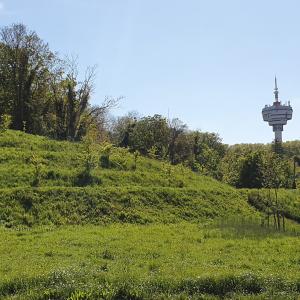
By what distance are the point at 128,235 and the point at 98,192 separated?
6.90 m

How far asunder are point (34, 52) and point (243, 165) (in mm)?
25644

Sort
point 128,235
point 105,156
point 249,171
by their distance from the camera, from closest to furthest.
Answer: point 128,235 → point 105,156 → point 249,171

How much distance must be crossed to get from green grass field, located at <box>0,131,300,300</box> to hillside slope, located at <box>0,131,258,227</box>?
0.20 feet

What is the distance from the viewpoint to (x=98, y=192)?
79.1ft

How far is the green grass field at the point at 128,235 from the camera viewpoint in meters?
9.91

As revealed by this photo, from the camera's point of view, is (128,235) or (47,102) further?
(47,102)

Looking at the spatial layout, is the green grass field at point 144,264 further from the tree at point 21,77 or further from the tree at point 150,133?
the tree at point 150,133

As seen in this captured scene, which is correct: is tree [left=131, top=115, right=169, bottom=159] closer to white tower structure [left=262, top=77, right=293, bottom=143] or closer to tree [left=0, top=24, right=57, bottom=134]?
tree [left=0, top=24, right=57, bottom=134]

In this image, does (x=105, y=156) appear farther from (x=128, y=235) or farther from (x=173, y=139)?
(x=173, y=139)

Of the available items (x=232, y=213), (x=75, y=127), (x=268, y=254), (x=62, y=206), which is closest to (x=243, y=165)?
(x=75, y=127)

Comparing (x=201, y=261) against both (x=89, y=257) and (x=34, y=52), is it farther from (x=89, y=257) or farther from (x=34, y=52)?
(x=34, y=52)

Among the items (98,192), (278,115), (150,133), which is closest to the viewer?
(98,192)

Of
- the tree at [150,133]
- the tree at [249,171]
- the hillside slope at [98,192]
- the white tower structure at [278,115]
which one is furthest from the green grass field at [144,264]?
the white tower structure at [278,115]

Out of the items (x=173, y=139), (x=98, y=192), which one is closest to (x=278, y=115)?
(x=173, y=139)
